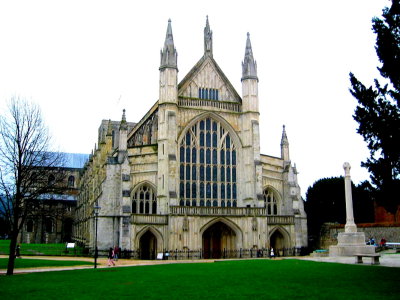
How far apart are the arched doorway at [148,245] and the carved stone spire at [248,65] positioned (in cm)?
1863

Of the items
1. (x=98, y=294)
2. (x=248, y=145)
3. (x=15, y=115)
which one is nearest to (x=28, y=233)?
(x=248, y=145)

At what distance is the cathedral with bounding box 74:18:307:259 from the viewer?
40875mm

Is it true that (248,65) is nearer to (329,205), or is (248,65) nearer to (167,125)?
(167,125)

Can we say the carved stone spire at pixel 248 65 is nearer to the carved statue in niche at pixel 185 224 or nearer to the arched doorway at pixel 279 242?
the arched doorway at pixel 279 242

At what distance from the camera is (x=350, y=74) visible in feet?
59.1

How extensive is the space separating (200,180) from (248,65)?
13140 millimetres

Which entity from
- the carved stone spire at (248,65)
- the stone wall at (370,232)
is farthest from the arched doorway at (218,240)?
the carved stone spire at (248,65)

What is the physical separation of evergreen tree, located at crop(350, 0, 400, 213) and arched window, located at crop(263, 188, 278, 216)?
29675mm

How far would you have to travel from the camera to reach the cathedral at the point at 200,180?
4088cm

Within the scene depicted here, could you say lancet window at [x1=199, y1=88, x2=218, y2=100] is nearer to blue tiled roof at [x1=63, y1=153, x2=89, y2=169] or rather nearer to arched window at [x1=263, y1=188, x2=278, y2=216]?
arched window at [x1=263, y1=188, x2=278, y2=216]

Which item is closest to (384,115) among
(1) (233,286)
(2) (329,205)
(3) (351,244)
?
(1) (233,286)

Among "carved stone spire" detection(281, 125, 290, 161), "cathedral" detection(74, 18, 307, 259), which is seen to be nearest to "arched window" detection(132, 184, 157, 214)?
"cathedral" detection(74, 18, 307, 259)

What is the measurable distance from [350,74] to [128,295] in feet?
38.3

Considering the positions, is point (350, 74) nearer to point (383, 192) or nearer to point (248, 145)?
point (383, 192)
